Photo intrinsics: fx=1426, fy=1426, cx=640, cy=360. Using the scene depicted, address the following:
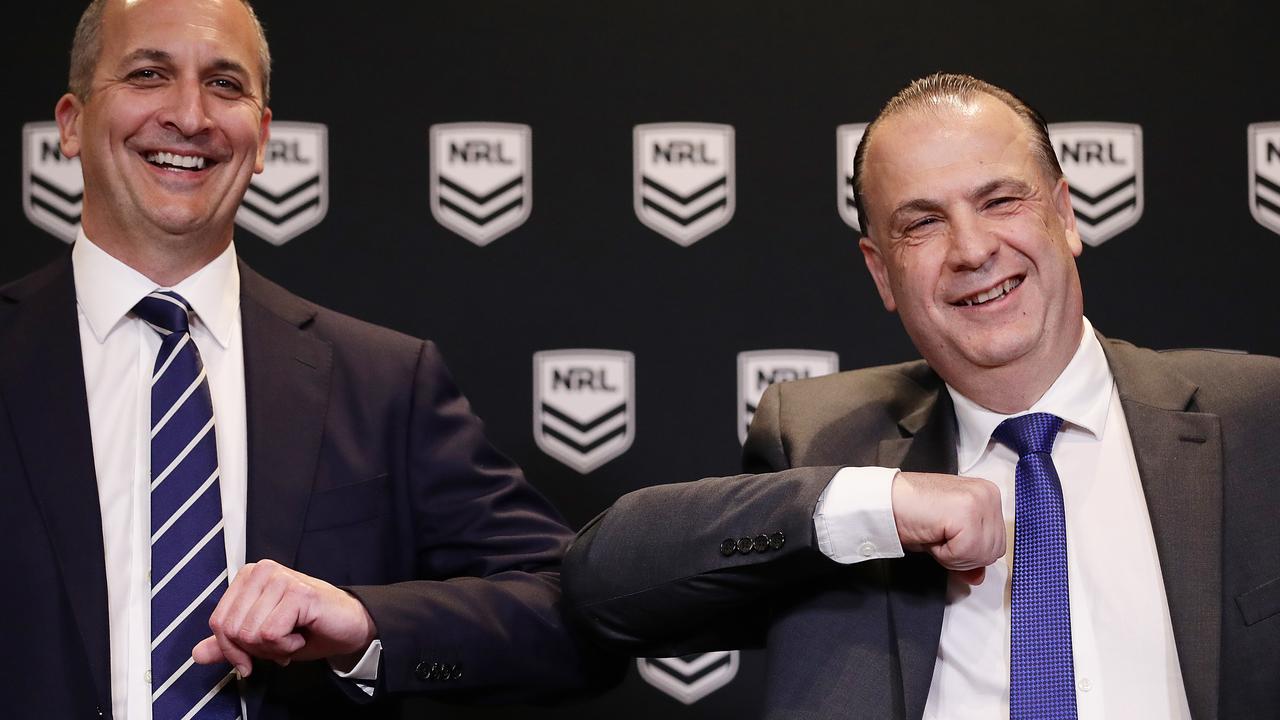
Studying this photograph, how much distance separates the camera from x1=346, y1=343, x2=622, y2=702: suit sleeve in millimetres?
2072

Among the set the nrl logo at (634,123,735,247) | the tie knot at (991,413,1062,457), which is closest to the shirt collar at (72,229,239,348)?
the nrl logo at (634,123,735,247)

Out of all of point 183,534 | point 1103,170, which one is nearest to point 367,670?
point 183,534

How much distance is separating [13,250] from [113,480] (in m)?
0.95

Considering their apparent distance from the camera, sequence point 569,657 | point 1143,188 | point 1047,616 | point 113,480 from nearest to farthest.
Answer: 1. point 1047,616
2. point 113,480
3. point 569,657
4. point 1143,188

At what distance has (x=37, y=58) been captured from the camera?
2.84 meters

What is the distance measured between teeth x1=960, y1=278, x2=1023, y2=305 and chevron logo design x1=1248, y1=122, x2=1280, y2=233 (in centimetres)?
91

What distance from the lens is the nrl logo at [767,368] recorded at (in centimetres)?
279

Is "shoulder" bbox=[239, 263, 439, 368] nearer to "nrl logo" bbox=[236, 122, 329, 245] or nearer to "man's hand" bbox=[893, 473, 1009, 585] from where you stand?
"nrl logo" bbox=[236, 122, 329, 245]

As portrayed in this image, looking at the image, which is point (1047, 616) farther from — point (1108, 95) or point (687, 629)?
point (1108, 95)

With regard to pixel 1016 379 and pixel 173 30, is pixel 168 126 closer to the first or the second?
pixel 173 30

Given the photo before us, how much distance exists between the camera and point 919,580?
2.02 m

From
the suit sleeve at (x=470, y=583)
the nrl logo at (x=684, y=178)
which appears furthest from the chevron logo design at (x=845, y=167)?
the suit sleeve at (x=470, y=583)

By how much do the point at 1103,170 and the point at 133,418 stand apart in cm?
183

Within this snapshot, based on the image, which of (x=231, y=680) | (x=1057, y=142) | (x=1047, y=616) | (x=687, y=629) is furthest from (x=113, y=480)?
(x=1057, y=142)
